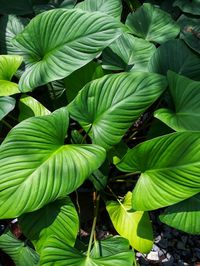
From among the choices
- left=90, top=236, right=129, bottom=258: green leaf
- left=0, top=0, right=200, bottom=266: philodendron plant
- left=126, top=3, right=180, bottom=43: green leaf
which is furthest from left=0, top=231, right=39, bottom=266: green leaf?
left=126, top=3, right=180, bottom=43: green leaf

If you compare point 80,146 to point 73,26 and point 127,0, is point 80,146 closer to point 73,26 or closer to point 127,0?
point 73,26

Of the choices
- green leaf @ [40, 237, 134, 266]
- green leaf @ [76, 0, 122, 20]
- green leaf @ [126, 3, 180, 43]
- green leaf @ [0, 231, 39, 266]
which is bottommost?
green leaf @ [0, 231, 39, 266]

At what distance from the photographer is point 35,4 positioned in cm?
213

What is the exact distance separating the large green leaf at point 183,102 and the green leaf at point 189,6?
27.8 inches

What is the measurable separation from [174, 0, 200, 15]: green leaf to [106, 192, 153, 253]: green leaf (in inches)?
40.6

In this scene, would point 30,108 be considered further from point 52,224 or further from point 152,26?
point 152,26

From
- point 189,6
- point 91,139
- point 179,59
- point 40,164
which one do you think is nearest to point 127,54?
point 179,59

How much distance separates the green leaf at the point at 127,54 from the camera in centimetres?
180

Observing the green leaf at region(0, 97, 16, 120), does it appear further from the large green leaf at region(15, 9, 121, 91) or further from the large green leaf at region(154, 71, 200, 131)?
the large green leaf at region(154, 71, 200, 131)

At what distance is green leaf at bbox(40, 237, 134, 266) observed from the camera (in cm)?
134

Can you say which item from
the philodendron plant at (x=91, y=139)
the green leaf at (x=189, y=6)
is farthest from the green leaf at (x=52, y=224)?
the green leaf at (x=189, y=6)

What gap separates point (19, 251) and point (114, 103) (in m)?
0.62

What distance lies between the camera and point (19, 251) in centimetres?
156

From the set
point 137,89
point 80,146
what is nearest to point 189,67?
point 137,89
